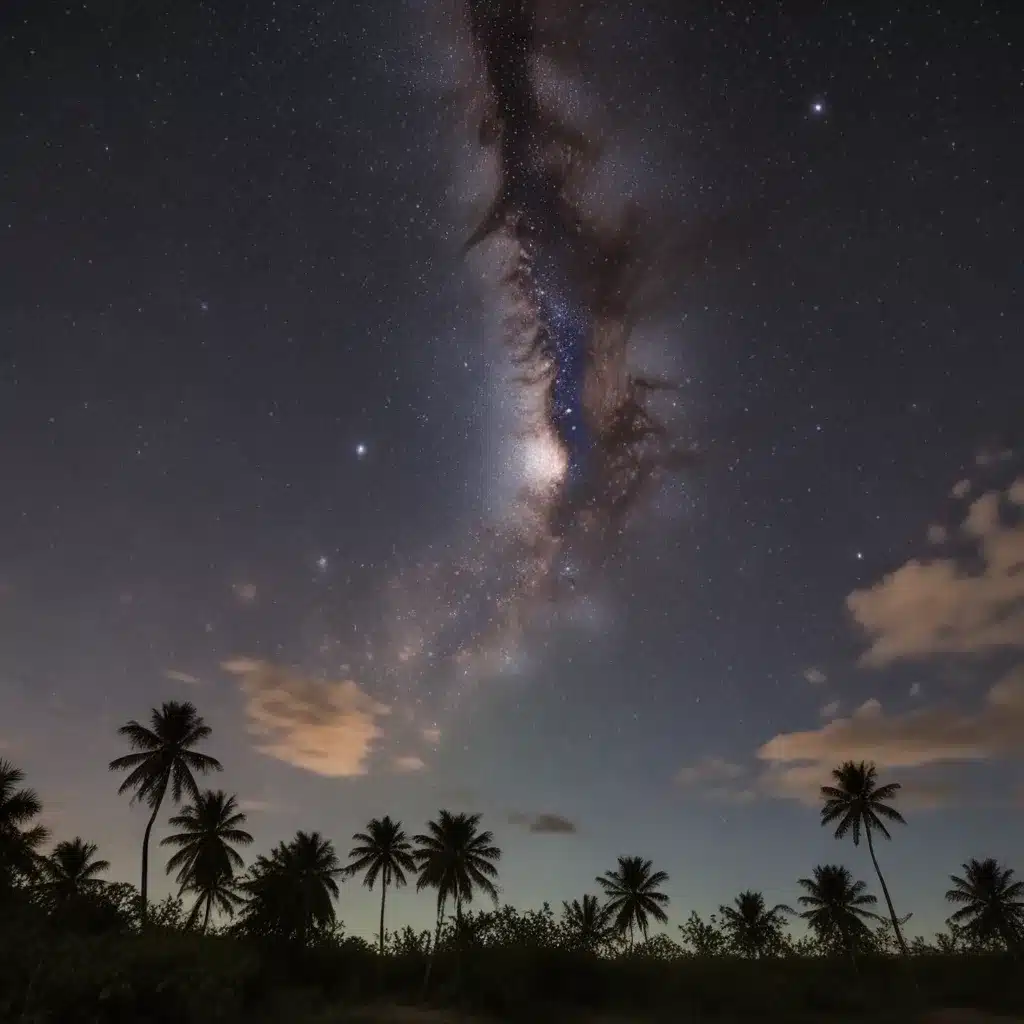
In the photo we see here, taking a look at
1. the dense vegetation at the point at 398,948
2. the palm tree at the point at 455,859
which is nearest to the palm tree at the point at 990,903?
the dense vegetation at the point at 398,948

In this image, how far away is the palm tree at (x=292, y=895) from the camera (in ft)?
143

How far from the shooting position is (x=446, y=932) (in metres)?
47.9

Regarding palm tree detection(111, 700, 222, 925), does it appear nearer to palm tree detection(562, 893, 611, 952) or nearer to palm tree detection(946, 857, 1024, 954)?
palm tree detection(562, 893, 611, 952)

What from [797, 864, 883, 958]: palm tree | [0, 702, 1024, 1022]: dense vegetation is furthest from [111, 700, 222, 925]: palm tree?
[797, 864, 883, 958]: palm tree

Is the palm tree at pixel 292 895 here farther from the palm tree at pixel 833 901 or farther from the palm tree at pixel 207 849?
the palm tree at pixel 833 901

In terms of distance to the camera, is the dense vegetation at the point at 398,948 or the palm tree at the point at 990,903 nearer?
the dense vegetation at the point at 398,948

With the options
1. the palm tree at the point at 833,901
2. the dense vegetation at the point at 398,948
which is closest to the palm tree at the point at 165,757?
the dense vegetation at the point at 398,948

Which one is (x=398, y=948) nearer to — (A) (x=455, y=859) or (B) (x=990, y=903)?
(A) (x=455, y=859)

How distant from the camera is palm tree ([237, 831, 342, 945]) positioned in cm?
4344

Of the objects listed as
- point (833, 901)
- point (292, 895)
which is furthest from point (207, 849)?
point (833, 901)

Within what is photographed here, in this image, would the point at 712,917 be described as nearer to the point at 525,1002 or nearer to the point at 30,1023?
the point at 525,1002

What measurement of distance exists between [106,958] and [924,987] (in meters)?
46.0

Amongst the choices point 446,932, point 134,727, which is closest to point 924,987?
point 446,932

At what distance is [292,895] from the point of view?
45094 millimetres
